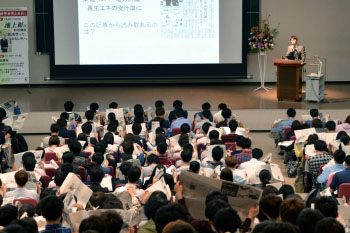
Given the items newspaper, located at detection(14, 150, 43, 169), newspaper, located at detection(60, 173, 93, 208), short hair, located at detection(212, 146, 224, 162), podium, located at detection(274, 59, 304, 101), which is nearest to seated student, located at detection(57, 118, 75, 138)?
newspaper, located at detection(14, 150, 43, 169)

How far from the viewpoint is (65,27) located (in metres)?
16.3

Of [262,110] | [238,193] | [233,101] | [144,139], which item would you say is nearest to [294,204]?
[238,193]

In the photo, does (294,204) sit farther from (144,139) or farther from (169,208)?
(144,139)

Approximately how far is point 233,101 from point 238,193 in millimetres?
9865

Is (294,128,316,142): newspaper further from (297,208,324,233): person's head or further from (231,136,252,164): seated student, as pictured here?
(297,208,324,233): person's head

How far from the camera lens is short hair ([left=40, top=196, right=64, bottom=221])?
200 inches

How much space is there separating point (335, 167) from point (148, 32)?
9029 mm

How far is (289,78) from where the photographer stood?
47.9 feet

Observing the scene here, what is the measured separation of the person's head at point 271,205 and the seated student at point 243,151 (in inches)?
141

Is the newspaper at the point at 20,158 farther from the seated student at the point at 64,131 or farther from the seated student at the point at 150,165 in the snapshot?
the seated student at the point at 64,131

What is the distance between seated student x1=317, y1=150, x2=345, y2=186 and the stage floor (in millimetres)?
6111

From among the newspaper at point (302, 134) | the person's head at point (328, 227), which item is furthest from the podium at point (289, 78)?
the person's head at point (328, 227)

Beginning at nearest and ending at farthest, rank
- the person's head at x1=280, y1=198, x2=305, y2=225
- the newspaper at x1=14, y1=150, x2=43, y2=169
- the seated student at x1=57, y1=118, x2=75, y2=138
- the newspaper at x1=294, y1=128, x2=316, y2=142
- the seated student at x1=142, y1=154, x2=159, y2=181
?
the person's head at x1=280, y1=198, x2=305, y2=225, the seated student at x1=142, y1=154, x2=159, y2=181, the newspaper at x1=14, y1=150, x2=43, y2=169, the newspaper at x1=294, y1=128, x2=316, y2=142, the seated student at x1=57, y1=118, x2=75, y2=138

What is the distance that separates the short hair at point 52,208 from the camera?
5074 mm
